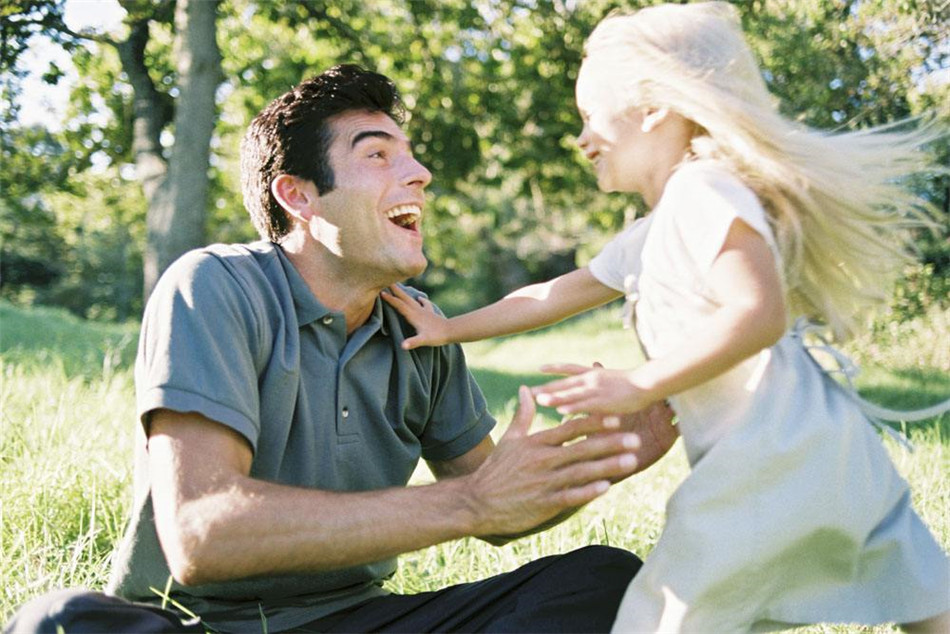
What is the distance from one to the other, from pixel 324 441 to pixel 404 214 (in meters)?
0.65

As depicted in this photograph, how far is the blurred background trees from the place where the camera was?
728 centimetres

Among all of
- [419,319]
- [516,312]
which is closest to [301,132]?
[419,319]

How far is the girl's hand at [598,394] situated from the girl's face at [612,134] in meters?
0.48

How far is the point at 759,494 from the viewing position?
1895 mm

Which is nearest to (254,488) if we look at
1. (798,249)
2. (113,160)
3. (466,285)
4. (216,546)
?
(216,546)

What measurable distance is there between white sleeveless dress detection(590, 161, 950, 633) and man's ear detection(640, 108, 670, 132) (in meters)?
0.13

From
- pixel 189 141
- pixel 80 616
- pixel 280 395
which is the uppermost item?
pixel 189 141

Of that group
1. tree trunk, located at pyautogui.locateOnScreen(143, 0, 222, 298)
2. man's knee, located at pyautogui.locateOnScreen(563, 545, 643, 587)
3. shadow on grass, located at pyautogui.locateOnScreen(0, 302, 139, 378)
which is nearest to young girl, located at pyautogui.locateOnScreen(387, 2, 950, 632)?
man's knee, located at pyautogui.locateOnScreen(563, 545, 643, 587)

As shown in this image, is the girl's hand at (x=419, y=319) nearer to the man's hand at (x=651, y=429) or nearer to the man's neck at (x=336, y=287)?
the man's neck at (x=336, y=287)

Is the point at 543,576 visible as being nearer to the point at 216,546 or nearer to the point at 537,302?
the point at 537,302

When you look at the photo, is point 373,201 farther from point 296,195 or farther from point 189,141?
point 189,141

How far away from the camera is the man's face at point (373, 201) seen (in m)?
2.54

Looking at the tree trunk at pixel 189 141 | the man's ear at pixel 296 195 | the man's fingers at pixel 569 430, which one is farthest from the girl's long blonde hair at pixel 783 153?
the tree trunk at pixel 189 141

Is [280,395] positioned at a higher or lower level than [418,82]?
lower
